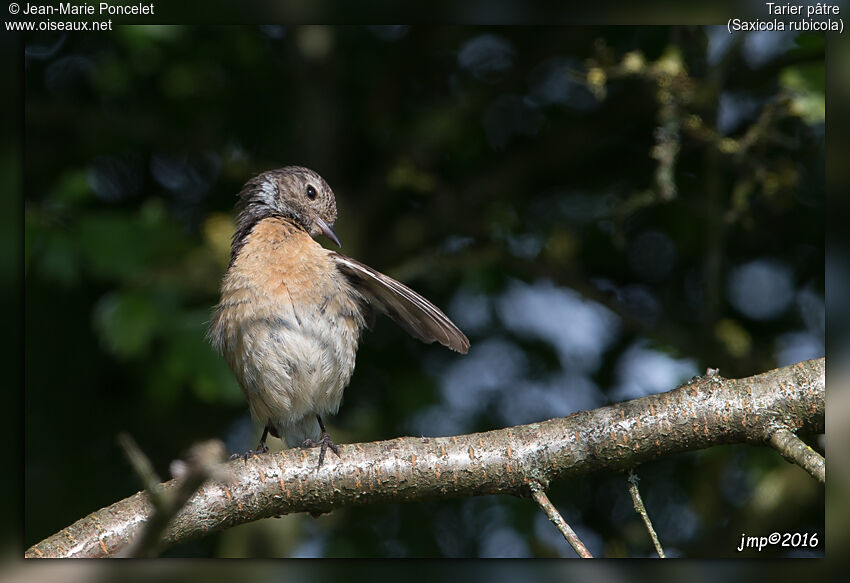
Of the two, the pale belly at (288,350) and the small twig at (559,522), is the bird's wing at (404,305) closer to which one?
the pale belly at (288,350)

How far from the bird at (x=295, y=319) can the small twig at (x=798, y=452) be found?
1.33 metres

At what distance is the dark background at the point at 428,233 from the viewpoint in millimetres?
4465

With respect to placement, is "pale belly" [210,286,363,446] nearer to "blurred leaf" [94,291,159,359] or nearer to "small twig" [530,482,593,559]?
"blurred leaf" [94,291,159,359]

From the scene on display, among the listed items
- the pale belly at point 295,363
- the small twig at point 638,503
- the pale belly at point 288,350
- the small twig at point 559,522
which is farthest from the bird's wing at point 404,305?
the small twig at point 638,503

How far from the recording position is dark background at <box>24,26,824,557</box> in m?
4.46

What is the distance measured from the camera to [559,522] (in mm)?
2629

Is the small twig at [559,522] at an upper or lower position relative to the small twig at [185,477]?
upper

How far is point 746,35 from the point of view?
427 cm

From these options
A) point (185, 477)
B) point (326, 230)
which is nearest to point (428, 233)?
point (326, 230)

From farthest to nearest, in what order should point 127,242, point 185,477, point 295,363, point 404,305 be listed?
point 127,242 < point 295,363 < point 404,305 < point 185,477

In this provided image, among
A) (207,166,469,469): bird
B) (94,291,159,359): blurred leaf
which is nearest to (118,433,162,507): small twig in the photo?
(207,166,469,469): bird

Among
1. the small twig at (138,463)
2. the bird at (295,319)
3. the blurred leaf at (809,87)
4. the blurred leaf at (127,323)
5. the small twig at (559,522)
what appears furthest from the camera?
the blurred leaf at (127,323)

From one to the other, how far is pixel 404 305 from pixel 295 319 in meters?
0.51

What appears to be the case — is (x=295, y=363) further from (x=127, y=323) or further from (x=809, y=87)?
(x=809, y=87)
